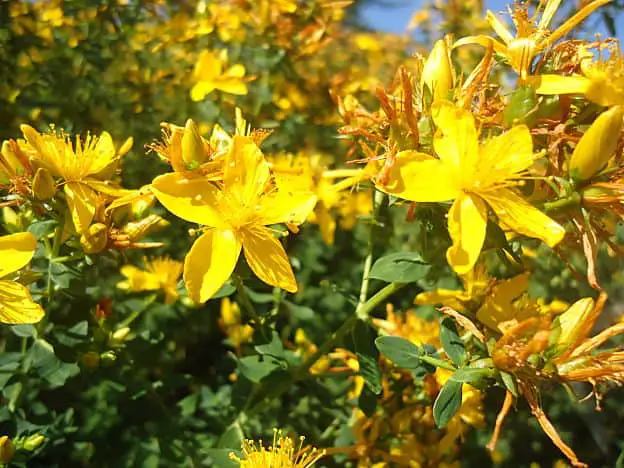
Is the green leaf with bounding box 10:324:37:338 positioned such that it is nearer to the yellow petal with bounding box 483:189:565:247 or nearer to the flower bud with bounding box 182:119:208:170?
the flower bud with bounding box 182:119:208:170

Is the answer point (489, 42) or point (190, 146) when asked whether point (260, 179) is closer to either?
point (190, 146)

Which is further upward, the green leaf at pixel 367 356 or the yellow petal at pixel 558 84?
the yellow petal at pixel 558 84

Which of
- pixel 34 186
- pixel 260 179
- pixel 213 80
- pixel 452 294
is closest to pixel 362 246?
pixel 213 80

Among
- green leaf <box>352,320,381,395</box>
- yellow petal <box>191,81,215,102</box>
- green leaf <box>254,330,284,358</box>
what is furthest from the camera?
yellow petal <box>191,81,215,102</box>

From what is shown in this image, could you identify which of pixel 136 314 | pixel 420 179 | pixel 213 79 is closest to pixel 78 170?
pixel 136 314

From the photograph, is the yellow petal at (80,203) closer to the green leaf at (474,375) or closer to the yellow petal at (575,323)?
the green leaf at (474,375)

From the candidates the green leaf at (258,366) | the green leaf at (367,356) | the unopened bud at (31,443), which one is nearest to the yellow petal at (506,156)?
the green leaf at (367,356)

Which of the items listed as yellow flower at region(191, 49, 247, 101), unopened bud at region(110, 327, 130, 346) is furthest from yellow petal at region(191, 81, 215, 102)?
unopened bud at region(110, 327, 130, 346)
